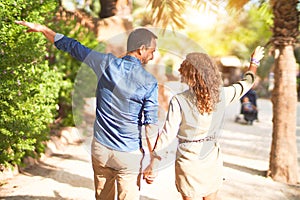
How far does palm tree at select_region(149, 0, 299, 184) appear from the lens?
5.34 meters

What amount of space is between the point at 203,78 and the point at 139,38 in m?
0.54

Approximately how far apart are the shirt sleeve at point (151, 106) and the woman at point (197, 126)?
0.11 meters

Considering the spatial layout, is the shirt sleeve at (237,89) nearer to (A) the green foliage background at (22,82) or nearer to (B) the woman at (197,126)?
(B) the woman at (197,126)

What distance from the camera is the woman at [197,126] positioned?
8.60 ft

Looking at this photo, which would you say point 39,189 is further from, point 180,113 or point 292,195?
point 292,195

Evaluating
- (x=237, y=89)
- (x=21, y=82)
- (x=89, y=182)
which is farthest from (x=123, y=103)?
(x=89, y=182)

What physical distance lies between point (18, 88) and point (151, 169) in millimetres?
2748

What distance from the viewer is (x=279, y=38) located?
17.9 feet

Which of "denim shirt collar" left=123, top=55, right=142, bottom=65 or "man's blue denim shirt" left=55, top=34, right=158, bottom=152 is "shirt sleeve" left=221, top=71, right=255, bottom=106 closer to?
"man's blue denim shirt" left=55, top=34, right=158, bottom=152

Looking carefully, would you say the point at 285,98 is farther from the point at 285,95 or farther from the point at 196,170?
the point at 196,170

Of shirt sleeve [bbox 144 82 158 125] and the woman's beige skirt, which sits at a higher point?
shirt sleeve [bbox 144 82 158 125]

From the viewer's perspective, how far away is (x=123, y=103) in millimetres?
2570

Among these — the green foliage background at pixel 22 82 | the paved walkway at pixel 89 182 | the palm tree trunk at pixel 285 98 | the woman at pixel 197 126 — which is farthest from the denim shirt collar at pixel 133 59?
the palm tree trunk at pixel 285 98

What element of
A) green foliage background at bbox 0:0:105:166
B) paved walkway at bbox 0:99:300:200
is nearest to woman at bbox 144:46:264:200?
paved walkway at bbox 0:99:300:200
